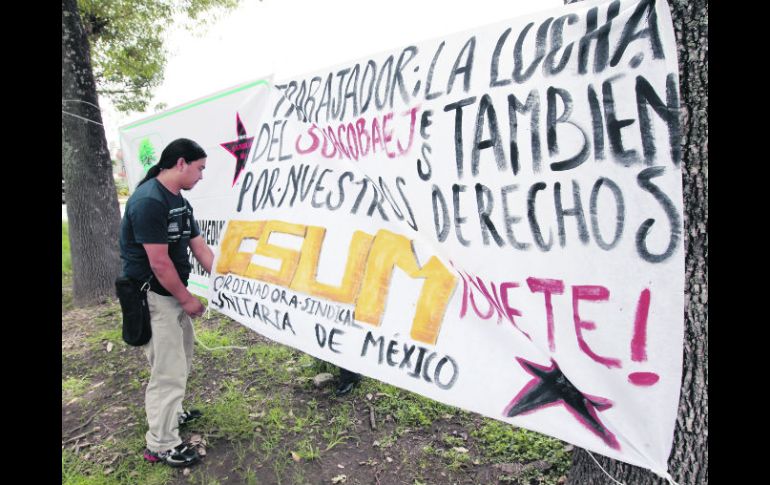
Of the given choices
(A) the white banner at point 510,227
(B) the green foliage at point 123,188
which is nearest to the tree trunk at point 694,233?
(A) the white banner at point 510,227

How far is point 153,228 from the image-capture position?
245 cm

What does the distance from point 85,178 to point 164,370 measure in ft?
13.3

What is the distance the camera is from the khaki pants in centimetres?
268

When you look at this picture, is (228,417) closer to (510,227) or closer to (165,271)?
(165,271)

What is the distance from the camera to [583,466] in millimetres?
2092

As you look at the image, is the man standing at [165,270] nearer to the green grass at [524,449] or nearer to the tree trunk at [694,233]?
the green grass at [524,449]

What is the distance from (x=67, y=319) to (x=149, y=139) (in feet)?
8.78

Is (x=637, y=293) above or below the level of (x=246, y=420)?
above

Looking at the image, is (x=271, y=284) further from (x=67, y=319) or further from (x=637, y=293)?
(x=67, y=319)

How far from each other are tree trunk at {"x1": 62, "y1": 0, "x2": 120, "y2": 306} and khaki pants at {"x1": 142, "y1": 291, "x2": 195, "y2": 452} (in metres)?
3.72

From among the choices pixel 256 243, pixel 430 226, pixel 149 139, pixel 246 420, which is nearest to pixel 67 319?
pixel 149 139

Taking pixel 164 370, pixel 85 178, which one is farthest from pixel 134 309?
pixel 85 178

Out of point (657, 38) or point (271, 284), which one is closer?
point (657, 38)

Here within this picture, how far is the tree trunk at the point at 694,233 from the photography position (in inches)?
59.6
